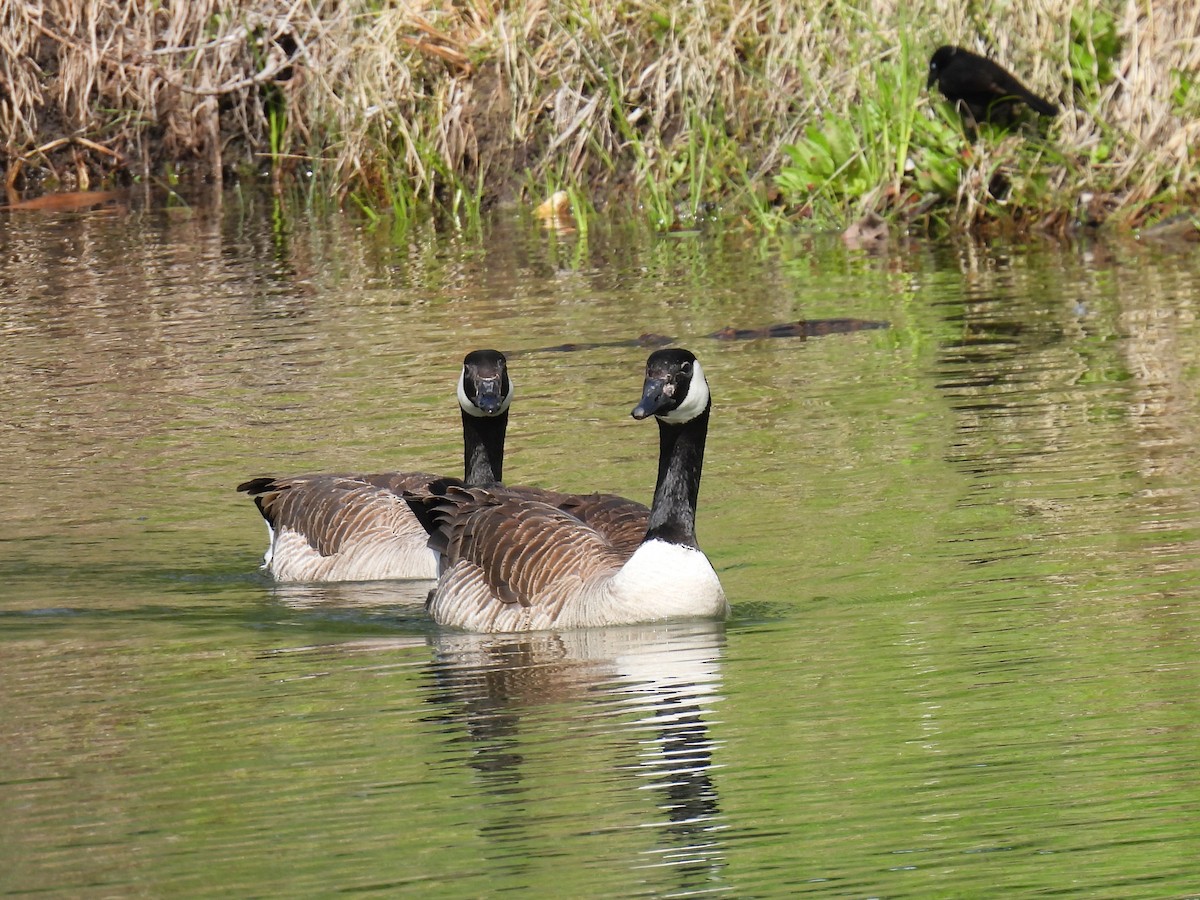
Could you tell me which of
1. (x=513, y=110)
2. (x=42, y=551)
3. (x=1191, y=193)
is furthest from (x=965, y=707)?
(x=513, y=110)

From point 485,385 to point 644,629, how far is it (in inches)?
78.9

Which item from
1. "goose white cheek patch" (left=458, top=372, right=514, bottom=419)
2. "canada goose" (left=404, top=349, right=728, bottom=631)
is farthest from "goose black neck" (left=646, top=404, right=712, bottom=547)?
"goose white cheek patch" (left=458, top=372, right=514, bottom=419)

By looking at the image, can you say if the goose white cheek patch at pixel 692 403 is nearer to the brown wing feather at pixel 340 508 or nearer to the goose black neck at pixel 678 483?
the goose black neck at pixel 678 483

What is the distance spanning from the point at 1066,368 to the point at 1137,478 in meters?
2.89

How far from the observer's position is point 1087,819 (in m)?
5.06

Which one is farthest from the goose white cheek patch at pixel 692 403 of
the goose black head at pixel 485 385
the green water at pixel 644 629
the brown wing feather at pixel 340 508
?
the brown wing feather at pixel 340 508

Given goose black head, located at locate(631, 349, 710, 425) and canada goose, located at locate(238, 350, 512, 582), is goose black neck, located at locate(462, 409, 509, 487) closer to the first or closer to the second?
canada goose, located at locate(238, 350, 512, 582)

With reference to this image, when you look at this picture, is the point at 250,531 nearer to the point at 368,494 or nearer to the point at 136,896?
the point at 368,494

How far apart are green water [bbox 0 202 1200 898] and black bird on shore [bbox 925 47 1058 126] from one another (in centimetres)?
170

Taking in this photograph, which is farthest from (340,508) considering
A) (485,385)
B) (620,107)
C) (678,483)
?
(620,107)

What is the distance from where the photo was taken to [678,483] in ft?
26.1

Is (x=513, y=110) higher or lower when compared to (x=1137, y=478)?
higher

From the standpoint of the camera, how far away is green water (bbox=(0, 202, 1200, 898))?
5.08 m

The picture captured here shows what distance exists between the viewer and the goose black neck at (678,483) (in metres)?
7.86
